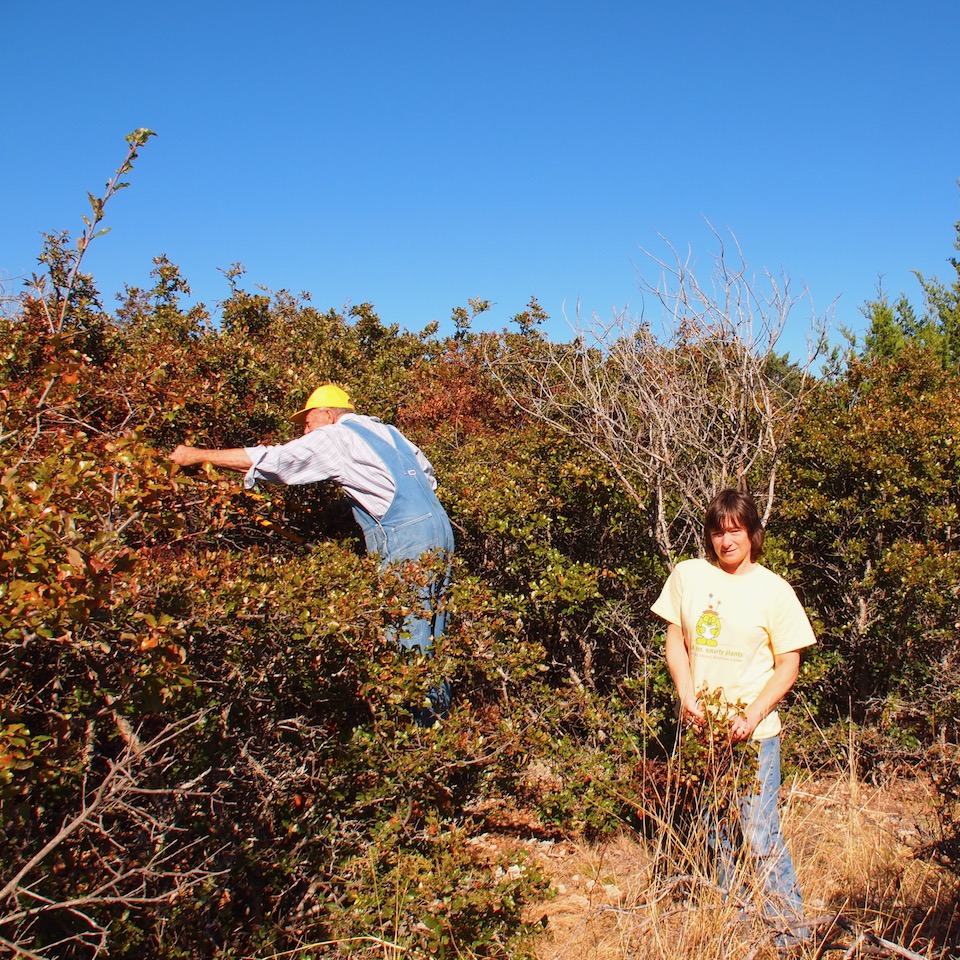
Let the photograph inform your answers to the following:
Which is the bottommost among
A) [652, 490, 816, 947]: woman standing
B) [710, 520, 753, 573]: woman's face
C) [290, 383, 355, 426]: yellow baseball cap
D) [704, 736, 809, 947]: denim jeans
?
[704, 736, 809, 947]: denim jeans

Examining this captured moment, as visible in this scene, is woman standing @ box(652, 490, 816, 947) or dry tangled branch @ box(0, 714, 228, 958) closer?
dry tangled branch @ box(0, 714, 228, 958)

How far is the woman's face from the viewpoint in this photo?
309cm

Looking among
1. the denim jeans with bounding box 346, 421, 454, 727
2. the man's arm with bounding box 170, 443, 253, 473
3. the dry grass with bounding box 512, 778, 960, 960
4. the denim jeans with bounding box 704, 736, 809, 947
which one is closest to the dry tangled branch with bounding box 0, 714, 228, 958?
the man's arm with bounding box 170, 443, 253, 473

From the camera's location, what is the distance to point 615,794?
353cm

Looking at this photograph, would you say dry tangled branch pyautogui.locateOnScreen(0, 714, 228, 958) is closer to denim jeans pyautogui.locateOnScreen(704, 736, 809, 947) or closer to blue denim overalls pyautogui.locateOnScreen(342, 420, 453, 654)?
blue denim overalls pyautogui.locateOnScreen(342, 420, 453, 654)

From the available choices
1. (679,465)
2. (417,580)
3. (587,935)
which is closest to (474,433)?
(679,465)

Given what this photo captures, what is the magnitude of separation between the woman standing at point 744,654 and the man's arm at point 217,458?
1917mm

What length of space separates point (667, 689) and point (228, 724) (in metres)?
2.18

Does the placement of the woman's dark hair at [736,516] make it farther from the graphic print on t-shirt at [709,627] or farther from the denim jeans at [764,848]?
the denim jeans at [764,848]

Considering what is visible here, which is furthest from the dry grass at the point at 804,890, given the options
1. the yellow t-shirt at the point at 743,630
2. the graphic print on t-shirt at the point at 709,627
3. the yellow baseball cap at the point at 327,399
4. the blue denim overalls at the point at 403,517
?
the yellow baseball cap at the point at 327,399

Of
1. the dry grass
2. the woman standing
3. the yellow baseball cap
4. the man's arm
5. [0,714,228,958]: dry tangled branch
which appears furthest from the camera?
the yellow baseball cap

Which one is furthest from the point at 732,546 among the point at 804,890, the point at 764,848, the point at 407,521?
the point at 407,521

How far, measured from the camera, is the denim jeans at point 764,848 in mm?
2787

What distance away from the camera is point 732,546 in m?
3.11
